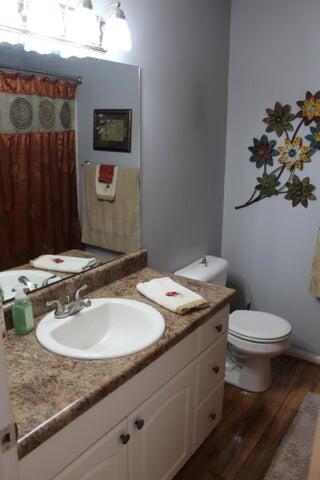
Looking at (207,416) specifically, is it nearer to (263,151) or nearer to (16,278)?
(16,278)

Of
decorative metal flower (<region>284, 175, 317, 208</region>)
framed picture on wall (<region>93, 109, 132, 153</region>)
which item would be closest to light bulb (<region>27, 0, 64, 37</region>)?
framed picture on wall (<region>93, 109, 132, 153</region>)

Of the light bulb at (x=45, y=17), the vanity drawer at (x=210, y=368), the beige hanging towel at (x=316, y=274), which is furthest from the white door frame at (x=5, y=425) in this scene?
the beige hanging towel at (x=316, y=274)

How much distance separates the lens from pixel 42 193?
5.00 feet

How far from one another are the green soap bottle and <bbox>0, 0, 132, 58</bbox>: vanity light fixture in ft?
2.85

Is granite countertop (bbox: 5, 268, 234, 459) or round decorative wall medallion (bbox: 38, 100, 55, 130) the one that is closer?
granite countertop (bbox: 5, 268, 234, 459)

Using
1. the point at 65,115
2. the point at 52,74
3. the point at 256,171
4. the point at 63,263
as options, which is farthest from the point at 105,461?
the point at 256,171

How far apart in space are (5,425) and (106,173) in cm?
131

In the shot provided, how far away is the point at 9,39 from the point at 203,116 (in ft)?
4.34

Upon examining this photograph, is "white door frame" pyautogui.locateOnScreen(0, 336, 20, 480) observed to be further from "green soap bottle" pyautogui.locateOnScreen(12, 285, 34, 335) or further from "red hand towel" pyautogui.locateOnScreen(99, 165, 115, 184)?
"red hand towel" pyautogui.locateOnScreen(99, 165, 115, 184)

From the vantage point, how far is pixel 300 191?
2471 millimetres

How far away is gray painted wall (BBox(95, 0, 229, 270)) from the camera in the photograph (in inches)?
74.7

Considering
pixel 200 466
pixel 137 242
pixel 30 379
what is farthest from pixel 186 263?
pixel 30 379

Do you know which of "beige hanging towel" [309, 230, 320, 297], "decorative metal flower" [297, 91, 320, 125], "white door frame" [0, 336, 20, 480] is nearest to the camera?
"white door frame" [0, 336, 20, 480]

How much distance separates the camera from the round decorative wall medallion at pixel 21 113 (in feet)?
4.50
